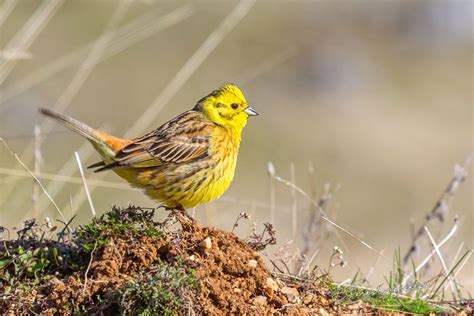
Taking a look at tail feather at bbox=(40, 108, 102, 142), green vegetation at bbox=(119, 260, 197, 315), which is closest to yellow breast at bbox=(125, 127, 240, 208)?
tail feather at bbox=(40, 108, 102, 142)

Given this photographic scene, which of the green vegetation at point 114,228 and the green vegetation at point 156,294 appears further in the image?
the green vegetation at point 114,228

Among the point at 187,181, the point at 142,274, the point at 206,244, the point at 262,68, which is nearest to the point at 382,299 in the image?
the point at 206,244

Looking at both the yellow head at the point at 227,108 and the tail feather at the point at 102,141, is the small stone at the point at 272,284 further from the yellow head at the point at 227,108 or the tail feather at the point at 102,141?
the yellow head at the point at 227,108

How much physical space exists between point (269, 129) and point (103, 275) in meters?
16.0

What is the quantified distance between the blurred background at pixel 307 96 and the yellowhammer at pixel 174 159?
3.85m

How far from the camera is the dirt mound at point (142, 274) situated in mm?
4438

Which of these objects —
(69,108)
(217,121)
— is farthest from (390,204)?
(217,121)

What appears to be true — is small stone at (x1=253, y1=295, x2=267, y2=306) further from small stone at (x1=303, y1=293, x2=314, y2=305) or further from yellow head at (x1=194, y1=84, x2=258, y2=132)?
yellow head at (x1=194, y1=84, x2=258, y2=132)

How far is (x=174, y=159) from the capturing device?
6.37 m

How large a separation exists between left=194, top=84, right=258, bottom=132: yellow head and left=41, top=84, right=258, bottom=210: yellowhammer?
127 mm

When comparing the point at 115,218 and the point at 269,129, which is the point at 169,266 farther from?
the point at 269,129

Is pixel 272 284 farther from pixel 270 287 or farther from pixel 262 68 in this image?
pixel 262 68

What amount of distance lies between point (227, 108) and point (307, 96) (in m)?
16.9

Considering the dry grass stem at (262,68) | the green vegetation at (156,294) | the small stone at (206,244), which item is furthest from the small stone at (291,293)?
the dry grass stem at (262,68)
